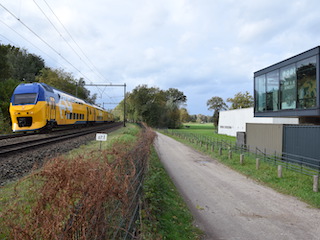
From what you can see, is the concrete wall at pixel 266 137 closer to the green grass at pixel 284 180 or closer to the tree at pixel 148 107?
the green grass at pixel 284 180

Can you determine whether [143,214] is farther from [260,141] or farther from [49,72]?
[49,72]

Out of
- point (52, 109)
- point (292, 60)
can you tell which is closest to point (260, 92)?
point (292, 60)

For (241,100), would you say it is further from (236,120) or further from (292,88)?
(292,88)

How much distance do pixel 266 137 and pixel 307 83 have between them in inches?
195

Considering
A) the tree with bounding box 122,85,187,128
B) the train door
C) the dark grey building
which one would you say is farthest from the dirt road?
the tree with bounding box 122,85,187,128

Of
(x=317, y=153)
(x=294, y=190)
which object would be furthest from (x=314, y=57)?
(x=294, y=190)

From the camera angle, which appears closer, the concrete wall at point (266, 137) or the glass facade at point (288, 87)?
the glass facade at point (288, 87)

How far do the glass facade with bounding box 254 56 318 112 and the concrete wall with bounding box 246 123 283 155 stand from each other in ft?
7.08

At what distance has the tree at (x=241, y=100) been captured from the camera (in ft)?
236

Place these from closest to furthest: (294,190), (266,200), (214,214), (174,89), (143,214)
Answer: (143,214)
(214,214)
(266,200)
(294,190)
(174,89)

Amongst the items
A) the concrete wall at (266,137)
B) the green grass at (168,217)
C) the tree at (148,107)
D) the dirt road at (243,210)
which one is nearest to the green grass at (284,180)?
the dirt road at (243,210)

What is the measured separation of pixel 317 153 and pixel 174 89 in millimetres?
96717

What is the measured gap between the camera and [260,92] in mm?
22484

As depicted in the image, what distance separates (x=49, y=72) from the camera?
5100 centimetres
